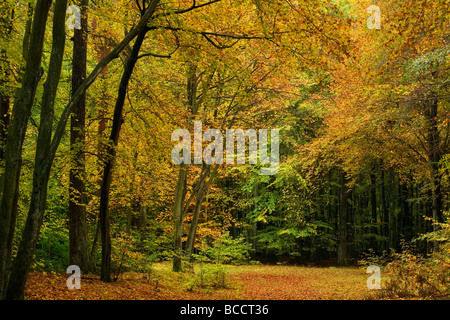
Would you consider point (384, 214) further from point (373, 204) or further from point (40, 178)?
point (40, 178)

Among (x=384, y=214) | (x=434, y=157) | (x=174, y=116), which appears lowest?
(x=384, y=214)

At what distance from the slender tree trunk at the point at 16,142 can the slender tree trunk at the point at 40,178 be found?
0.58 ft

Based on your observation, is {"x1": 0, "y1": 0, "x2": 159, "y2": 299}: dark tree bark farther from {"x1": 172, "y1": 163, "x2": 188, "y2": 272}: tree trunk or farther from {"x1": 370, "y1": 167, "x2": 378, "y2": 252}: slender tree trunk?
{"x1": 370, "y1": 167, "x2": 378, "y2": 252}: slender tree trunk

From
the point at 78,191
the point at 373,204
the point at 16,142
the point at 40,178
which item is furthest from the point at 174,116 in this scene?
the point at 373,204

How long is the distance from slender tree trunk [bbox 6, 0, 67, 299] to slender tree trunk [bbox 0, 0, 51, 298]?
0.58 ft

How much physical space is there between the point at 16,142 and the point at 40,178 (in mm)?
631

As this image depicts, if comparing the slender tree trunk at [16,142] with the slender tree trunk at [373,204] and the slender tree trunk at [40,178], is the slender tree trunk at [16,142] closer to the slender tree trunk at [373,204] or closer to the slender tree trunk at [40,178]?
the slender tree trunk at [40,178]

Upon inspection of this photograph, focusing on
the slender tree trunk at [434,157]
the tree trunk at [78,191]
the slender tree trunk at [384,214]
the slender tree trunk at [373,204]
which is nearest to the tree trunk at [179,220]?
the tree trunk at [78,191]

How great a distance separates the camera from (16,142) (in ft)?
15.9

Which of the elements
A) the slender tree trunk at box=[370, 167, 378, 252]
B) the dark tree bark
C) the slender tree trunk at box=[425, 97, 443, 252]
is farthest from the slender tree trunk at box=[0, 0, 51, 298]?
the slender tree trunk at box=[370, 167, 378, 252]

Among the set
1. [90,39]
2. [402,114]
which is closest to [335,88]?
[402,114]

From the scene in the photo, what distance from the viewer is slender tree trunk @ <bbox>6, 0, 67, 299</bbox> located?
16.6 feet

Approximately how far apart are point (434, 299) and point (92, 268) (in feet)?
23.8
